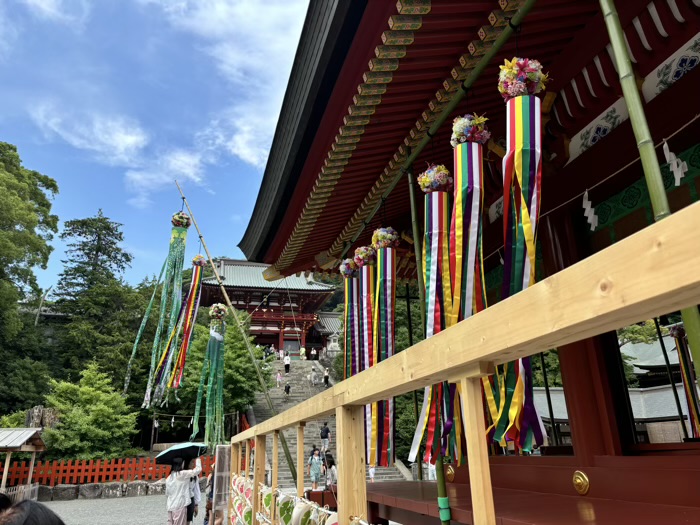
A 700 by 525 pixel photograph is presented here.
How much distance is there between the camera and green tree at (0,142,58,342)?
70.0ft

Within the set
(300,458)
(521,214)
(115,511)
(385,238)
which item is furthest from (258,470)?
(115,511)

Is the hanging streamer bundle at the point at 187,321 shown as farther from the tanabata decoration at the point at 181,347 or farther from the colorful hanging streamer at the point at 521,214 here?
the colorful hanging streamer at the point at 521,214

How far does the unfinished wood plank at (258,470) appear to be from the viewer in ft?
12.0

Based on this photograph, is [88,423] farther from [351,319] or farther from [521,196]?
[521,196]

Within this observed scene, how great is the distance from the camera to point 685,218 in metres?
0.60

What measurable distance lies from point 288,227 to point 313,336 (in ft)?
91.6

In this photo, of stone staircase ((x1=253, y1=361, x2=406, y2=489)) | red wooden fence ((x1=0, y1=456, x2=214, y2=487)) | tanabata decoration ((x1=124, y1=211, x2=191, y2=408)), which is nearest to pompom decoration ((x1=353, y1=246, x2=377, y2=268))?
tanabata decoration ((x1=124, y1=211, x2=191, y2=408))

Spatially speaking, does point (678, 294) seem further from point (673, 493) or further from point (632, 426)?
point (632, 426)

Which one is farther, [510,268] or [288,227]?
[288,227]

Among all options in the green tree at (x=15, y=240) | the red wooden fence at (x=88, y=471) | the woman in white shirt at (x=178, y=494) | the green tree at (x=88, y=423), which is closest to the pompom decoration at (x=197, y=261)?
the woman in white shirt at (x=178, y=494)

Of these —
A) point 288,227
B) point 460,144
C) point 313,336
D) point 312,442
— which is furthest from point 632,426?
point 313,336

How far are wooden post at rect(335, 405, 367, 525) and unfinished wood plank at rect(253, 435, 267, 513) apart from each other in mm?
2099

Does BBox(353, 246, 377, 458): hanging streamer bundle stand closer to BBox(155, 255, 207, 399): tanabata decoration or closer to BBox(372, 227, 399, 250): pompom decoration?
BBox(372, 227, 399, 250): pompom decoration

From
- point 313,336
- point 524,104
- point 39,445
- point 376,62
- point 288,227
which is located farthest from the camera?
point 313,336
